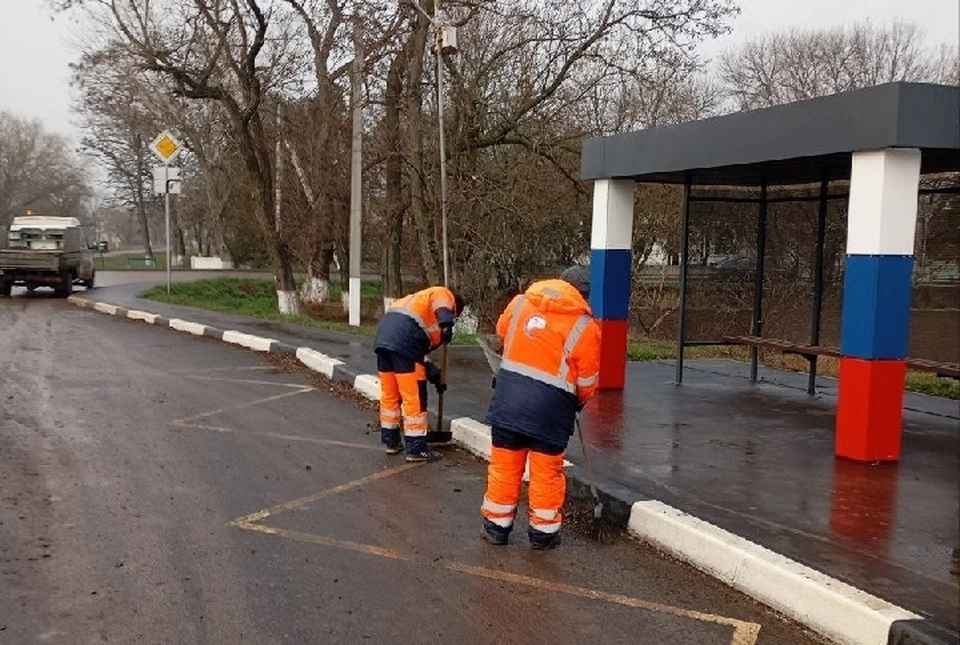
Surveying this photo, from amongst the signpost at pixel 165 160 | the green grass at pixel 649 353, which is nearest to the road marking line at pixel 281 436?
the green grass at pixel 649 353

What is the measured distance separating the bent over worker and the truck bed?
72.0 feet

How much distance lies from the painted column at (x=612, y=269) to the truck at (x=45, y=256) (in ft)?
60.9

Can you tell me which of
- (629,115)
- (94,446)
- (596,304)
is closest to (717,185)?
(596,304)

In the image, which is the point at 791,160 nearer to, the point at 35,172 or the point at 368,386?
the point at 368,386

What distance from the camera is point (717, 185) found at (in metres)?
11.7

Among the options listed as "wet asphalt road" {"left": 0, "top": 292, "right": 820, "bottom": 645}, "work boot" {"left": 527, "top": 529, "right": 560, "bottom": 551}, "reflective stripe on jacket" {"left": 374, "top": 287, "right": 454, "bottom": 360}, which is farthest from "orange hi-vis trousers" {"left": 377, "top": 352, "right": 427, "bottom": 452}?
"work boot" {"left": 527, "top": 529, "right": 560, "bottom": 551}

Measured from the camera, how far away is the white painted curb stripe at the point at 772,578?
398cm

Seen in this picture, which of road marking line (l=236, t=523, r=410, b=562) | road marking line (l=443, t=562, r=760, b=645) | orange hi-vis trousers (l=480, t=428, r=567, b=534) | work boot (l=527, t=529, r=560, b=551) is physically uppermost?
orange hi-vis trousers (l=480, t=428, r=567, b=534)

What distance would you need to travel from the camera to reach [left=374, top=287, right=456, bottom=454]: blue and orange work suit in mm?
7000

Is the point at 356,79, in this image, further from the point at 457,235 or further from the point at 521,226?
the point at 521,226

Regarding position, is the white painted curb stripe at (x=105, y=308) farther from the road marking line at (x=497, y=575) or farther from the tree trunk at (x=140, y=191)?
the tree trunk at (x=140, y=191)

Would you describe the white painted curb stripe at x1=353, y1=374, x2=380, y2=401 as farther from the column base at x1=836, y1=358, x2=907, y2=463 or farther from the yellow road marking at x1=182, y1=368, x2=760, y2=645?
the column base at x1=836, y1=358, x2=907, y2=463

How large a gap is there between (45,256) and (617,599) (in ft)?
75.5

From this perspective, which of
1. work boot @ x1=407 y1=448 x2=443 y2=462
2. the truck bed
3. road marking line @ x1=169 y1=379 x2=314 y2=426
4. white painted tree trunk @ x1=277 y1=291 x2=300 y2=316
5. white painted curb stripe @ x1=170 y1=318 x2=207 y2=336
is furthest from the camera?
white painted tree trunk @ x1=277 y1=291 x2=300 y2=316
